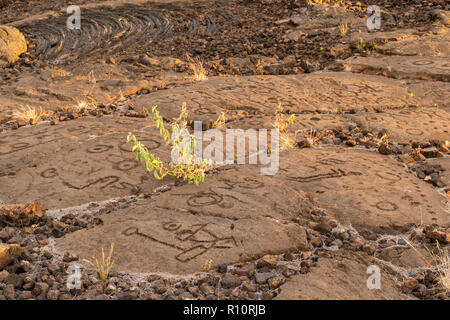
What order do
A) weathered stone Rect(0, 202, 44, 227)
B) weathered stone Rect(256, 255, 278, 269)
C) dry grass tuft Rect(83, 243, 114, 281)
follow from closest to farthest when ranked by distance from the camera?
dry grass tuft Rect(83, 243, 114, 281) < weathered stone Rect(256, 255, 278, 269) < weathered stone Rect(0, 202, 44, 227)

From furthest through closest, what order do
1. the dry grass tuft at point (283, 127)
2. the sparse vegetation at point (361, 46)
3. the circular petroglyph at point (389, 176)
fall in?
the sparse vegetation at point (361, 46)
the dry grass tuft at point (283, 127)
the circular petroglyph at point (389, 176)

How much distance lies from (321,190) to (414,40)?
14.0ft

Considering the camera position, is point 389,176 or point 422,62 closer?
point 389,176

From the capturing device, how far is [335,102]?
4.84 metres

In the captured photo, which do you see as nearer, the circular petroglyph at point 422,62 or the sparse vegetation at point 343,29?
the circular petroglyph at point 422,62

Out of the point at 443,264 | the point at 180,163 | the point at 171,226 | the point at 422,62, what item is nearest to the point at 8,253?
the point at 171,226

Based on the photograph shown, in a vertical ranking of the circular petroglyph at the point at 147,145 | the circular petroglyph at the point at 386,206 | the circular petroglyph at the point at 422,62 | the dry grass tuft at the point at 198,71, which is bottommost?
the circular petroglyph at the point at 386,206

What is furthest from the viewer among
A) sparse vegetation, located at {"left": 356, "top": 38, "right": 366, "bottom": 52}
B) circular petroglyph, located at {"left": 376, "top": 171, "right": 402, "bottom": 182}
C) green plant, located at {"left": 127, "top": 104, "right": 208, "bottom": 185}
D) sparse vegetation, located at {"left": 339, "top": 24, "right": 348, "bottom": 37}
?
sparse vegetation, located at {"left": 339, "top": 24, "right": 348, "bottom": 37}

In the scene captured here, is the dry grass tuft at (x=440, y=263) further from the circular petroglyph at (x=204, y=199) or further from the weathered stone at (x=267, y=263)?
the circular petroglyph at (x=204, y=199)

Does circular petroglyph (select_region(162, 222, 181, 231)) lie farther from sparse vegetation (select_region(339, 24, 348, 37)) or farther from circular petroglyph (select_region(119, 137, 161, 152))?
sparse vegetation (select_region(339, 24, 348, 37))

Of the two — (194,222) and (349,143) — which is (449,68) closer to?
(349,143)

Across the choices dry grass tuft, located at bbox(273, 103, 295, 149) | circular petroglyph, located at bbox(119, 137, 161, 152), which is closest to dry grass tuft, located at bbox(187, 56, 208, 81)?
dry grass tuft, located at bbox(273, 103, 295, 149)

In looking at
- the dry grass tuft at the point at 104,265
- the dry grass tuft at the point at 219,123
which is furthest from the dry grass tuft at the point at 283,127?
the dry grass tuft at the point at 104,265

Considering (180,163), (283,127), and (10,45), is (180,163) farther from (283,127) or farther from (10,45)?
(10,45)
